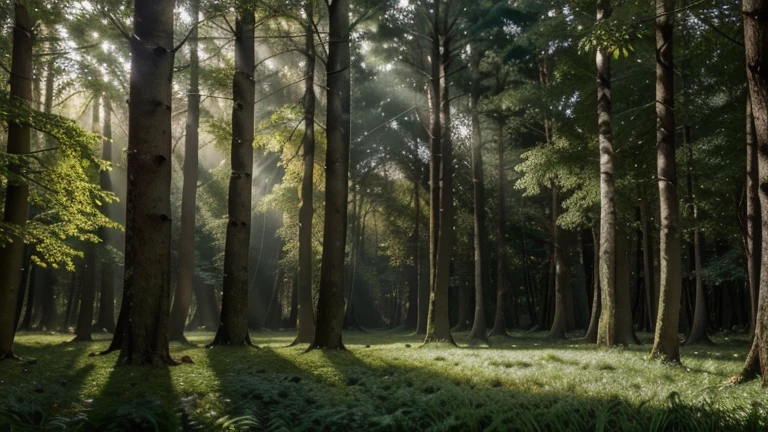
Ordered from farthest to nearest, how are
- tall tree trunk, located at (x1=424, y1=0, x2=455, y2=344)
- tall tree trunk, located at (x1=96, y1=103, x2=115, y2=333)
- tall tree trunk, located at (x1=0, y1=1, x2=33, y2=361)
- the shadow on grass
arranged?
tall tree trunk, located at (x1=96, y1=103, x2=115, y2=333) → tall tree trunk, located at (x1=424, y1=0, x2=455, y2=344) → tall tree trunk, located at (x1=0, y1=1, x2=33, y2=361) → the shadow on grass

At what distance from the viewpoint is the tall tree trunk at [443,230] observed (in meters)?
17.4

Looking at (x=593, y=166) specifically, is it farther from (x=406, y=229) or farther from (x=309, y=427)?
(x=406, y=229)

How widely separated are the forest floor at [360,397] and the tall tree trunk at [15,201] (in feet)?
4.13

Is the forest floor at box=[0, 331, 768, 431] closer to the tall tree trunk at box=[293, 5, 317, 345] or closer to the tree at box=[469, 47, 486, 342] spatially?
the tall tree trunk at box=[293, 5, 317, 345]

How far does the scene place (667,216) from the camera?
37.7 feet

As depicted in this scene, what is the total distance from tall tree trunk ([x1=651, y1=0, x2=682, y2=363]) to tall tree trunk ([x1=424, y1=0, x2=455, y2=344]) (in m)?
6.50

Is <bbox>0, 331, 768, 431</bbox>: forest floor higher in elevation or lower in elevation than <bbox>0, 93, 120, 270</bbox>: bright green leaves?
lower

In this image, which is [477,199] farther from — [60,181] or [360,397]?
[360,397]

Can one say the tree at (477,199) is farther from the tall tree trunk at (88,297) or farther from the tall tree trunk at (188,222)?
the tall tree trunk at (88,297)

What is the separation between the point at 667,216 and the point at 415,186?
75.0ft

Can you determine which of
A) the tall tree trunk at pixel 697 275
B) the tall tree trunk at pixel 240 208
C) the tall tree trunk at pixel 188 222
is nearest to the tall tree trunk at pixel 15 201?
the tall tree trunk at pixel 240 208

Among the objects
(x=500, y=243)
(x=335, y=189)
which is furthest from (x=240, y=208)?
(x=500, y=243)

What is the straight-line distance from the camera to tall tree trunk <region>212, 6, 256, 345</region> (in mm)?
11941

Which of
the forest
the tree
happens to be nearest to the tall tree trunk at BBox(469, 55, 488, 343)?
the tree
